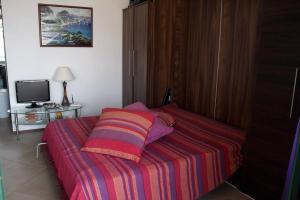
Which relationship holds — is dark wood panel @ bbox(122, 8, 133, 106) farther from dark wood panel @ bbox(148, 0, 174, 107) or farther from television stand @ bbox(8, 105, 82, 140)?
television stand @ bbox(8, 105, 82, 140)

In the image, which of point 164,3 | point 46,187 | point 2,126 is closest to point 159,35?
point 164,3

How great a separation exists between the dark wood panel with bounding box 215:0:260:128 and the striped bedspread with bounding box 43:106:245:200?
26cm

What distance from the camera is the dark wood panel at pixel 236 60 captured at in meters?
2.73

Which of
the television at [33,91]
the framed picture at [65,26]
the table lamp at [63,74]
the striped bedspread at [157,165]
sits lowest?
the striped bedspread at [157,165]

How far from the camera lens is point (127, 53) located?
14.3ft

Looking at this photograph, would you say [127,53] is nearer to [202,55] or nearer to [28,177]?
[202,55]

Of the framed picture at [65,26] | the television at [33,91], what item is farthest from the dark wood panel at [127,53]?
the television at [33,91]

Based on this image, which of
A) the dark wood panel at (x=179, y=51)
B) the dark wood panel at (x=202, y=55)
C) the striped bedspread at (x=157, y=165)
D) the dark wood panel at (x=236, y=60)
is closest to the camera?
the striped bedspread at (x=157, y=165)

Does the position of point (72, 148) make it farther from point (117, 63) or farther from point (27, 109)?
point (117, 63)

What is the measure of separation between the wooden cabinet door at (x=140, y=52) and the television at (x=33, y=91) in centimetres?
134

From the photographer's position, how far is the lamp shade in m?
3.92

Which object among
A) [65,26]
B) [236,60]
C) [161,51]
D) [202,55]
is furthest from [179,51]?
[65,26]

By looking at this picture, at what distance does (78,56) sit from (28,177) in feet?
6.99

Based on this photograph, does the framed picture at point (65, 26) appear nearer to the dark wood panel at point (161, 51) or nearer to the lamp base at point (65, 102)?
the lamp base at point (65, 102)
